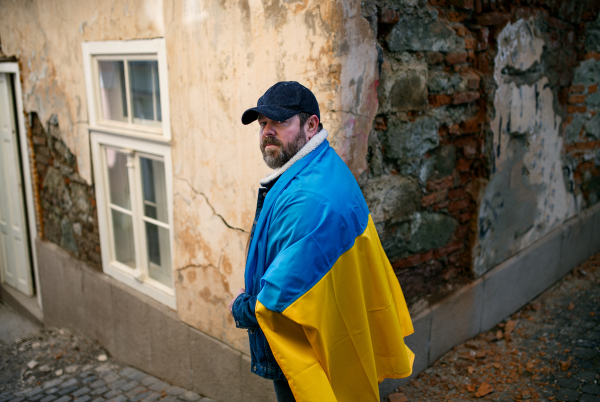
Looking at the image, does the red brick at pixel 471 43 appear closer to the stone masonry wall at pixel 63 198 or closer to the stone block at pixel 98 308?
the stone masonry wall at pixel 63 198

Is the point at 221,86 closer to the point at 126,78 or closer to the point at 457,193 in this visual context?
the point at 126,78

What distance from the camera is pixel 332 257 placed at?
1.78 metres

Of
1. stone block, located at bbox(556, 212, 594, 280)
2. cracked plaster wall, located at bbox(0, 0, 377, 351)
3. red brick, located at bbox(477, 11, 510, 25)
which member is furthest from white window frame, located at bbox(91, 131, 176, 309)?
stone block, located at bbox(556, 212, 594, 280)

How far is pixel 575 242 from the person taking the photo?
15.1 ft

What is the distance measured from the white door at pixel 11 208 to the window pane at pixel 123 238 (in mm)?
1802

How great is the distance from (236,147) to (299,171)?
42.4 inches

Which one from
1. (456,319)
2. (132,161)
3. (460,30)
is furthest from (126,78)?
(456,319)

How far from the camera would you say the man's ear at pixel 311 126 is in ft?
6.63

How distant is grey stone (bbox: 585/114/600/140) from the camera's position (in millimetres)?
4434

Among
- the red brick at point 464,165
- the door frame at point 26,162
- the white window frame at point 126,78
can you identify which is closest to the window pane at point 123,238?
the white window frame at point 126,78

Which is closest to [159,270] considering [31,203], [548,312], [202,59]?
[202,59]

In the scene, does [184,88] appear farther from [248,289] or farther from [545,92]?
[545,92]

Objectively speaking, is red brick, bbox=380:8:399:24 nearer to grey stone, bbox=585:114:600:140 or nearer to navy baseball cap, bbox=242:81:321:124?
navy baseball cap, bbox=242:81:321:124

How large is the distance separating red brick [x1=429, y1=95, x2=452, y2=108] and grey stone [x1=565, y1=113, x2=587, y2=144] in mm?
1805
